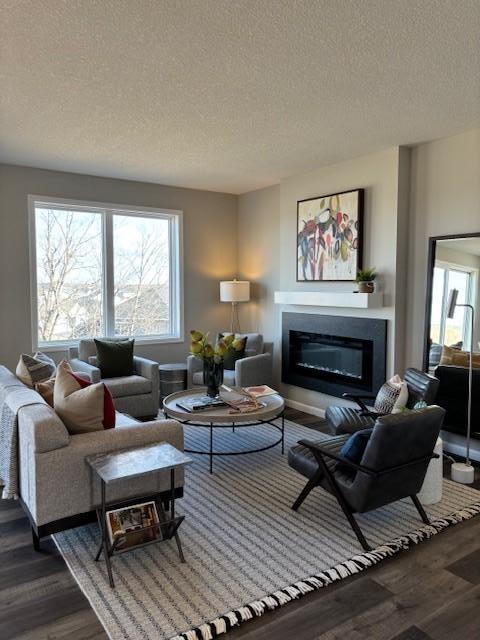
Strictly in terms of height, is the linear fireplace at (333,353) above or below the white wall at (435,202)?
below

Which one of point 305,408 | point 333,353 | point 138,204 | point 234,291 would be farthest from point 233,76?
point 305,408

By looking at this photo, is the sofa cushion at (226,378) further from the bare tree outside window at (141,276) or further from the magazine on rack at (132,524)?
the magazine on rack at (132,524)

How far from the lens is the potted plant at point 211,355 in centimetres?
406

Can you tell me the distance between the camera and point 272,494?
3471mm

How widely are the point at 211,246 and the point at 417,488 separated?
4.63m

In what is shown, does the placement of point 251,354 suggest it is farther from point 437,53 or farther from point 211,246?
point 437,53

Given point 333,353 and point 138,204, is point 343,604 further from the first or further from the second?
point 138,204

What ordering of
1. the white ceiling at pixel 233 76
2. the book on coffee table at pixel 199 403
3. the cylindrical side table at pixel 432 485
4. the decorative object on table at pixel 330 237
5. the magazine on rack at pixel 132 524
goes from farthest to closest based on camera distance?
the decorative object on table at pixel 330 237 → the book on coffee table at pixel 199 403 → the cylindrical side table at pixel 432 485 → the magazine on rack at pixel 132 524 → the white ceiling at pixel 233 76

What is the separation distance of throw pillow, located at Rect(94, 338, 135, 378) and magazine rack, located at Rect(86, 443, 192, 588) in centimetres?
262

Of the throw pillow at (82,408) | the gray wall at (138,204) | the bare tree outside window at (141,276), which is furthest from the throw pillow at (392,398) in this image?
the bare tree outside window at (141,276)

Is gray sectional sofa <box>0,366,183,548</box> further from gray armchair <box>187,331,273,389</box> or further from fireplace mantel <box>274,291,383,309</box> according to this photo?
fireplace mantel <box>274,291,383,309</box>

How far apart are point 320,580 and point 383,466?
0.67 m

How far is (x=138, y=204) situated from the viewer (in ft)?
20.2

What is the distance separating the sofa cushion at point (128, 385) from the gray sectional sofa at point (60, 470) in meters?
2.09
